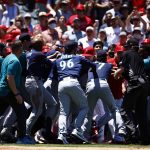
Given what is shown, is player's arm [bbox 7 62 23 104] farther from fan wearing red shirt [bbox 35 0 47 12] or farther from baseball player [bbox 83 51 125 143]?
fan wearing red shirt [bbox 35 0 47 12]

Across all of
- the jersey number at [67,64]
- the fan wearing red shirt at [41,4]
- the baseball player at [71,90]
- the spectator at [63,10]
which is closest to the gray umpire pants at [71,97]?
the baseball player at [71,90]

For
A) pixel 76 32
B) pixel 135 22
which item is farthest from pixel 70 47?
pixel 135 22

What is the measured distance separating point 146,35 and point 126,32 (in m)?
1.10

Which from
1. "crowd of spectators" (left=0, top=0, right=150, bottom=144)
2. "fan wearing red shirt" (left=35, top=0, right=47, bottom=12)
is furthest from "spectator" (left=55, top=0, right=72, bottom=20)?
"fan wearing red shirt" (left=35, top=0, right=47, bottom=12)

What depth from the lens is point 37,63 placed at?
15.2 metres

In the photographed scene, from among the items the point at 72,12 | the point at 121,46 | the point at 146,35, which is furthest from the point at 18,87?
the point at 72,12

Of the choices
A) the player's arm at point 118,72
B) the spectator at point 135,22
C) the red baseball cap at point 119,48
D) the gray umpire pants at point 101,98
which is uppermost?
the spectator at point 135,22

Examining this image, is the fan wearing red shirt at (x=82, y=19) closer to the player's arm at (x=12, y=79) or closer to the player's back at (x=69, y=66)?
the player's back at (x=69, y=66)

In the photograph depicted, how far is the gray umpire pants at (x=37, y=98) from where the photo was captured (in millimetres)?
15078

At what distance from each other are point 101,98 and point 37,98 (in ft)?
4.48

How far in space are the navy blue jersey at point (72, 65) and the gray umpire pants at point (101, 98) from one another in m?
0.28

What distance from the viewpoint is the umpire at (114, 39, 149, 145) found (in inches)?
581

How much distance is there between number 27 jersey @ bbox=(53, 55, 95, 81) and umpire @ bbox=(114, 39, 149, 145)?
78 centimetres

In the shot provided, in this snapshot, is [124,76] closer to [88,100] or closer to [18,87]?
[88,100]
